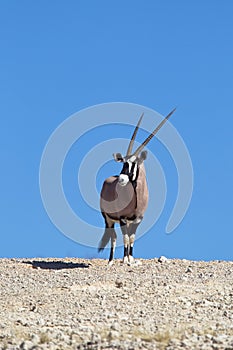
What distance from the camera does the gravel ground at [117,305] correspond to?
958 cm

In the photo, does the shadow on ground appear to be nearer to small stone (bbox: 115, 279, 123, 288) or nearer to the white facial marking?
the white facial marking

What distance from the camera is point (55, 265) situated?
19062 millimetres

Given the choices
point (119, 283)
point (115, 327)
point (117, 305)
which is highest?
point (119, 283)

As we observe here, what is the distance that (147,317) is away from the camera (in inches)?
456

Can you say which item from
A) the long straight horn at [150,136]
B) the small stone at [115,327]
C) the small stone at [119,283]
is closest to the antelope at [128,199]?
the long straight horn at [150,136]

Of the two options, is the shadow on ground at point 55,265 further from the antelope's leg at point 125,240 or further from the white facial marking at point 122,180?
the white facial marking at point 122,180

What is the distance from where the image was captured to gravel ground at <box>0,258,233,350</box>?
9.58 meters

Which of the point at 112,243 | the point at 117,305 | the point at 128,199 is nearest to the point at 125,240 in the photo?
the point at 112,243

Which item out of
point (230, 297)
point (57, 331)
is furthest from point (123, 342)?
point (230, 297)

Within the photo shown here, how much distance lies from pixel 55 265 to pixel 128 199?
2.49 m

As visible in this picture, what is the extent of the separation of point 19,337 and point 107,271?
21.4 feet

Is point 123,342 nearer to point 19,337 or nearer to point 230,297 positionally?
point 19,337

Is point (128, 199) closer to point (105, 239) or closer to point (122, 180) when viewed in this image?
point (122, 180)

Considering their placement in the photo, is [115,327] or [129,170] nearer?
[115,327]
